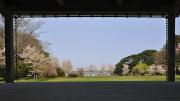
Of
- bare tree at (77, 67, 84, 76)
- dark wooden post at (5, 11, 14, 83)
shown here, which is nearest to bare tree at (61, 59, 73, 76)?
bare tree at (77, 67, 84, 76)

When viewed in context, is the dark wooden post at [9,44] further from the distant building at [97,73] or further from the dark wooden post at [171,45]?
the distant building at [97,73]

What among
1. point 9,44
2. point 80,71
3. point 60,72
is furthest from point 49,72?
point 9,44

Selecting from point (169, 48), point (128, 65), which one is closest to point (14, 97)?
point (169, 48)

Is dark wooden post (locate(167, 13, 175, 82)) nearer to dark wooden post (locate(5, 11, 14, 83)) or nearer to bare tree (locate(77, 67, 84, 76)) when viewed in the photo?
dark wooden post (locate(5, 11, 14, 83))

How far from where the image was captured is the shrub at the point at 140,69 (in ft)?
139

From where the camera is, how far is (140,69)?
43062mm

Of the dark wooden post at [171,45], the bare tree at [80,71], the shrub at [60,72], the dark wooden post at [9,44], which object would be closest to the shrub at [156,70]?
the bare tree at [80,71]

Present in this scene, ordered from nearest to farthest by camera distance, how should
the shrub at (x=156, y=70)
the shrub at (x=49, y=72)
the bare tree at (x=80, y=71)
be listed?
the shrub at (x=49, y=72) → the shrub at (x=156, y=70) → the bare tree at (x=80, y=71)

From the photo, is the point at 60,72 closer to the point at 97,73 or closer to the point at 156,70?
the point at 97,73

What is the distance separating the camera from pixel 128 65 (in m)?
46.6

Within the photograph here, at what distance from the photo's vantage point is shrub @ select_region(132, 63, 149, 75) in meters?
42.2
